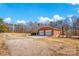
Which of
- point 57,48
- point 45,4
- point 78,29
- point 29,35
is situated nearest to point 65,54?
point 57,48

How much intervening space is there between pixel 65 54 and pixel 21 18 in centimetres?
61

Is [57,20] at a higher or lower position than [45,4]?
lower

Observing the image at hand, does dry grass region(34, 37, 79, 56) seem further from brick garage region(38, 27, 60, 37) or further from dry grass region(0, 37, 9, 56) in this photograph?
dry grass region(0, 37, 9, 56)

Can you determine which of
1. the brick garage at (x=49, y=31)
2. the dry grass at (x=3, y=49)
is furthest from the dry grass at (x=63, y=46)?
the dry grass at (x=3, y=49)

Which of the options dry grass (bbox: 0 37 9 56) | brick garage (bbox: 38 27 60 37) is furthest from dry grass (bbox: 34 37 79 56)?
dry grass (bbox: 0 37 9 56)

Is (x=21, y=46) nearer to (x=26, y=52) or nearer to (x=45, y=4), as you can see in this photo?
(x=26, y=52)

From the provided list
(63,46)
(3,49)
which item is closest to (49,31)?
(63,46)

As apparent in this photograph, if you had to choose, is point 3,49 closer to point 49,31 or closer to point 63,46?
point 49,31

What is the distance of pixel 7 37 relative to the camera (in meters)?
2.27

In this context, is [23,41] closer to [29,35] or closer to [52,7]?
[29,35]

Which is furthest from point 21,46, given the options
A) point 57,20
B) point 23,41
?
point 57,20

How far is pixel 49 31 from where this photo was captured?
2291mm

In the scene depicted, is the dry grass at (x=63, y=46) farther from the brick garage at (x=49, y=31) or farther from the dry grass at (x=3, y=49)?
the dry grass at (x=3, y=49)

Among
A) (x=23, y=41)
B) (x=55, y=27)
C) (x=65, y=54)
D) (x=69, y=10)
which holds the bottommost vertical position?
(x=65, y=54)
